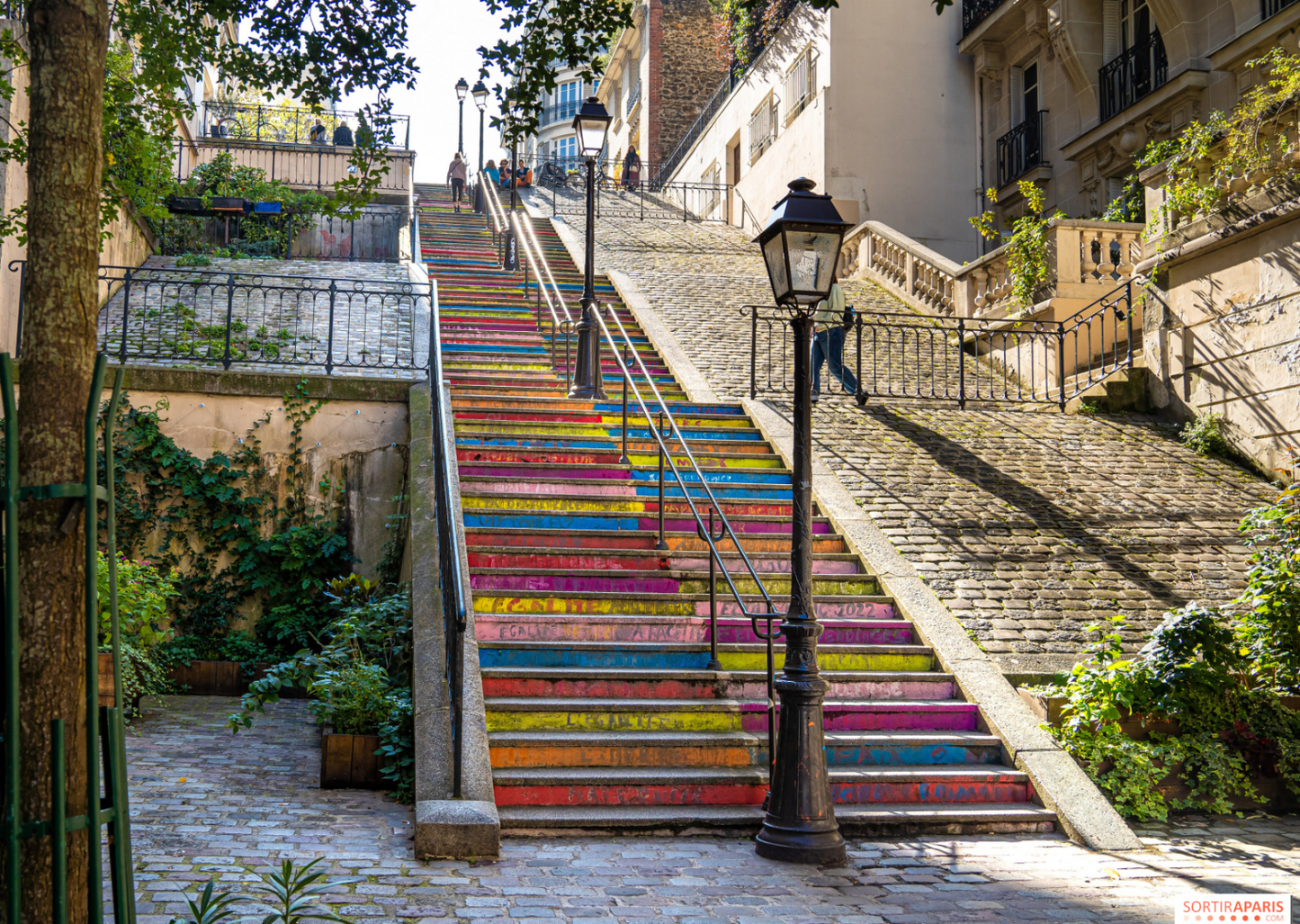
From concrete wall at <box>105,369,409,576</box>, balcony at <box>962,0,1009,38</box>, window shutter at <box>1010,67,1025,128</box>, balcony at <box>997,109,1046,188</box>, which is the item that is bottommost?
concrete wall at <box>105,369,409,576</box>

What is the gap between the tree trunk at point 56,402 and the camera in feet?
9.55

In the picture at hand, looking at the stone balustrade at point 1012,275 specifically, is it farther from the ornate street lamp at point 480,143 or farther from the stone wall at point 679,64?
the stone wall at point 679,64

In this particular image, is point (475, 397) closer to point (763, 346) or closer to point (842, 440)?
point (842, 440)

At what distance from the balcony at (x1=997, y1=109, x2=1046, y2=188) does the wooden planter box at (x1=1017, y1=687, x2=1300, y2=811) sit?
17049mm

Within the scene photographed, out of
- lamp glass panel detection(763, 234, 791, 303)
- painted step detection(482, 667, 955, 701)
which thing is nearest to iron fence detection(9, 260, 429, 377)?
painted step detection(482, 667, 955, 701)

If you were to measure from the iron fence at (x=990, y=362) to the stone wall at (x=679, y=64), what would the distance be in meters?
25.2

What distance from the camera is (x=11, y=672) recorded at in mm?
2783

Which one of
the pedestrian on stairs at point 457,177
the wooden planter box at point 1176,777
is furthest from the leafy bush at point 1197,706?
the pedestrian on stairs at point 457,177

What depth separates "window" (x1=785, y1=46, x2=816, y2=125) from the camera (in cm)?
2556

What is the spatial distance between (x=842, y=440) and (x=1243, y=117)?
5.36 m

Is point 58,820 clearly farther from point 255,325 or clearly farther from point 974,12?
point 974,12

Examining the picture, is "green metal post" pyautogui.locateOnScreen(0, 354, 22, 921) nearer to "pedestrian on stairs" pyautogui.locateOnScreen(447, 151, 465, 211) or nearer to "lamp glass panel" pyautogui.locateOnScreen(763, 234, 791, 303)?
"lamp glass panel" pyautogui.locateOnScreen(763, 234, 791, 303)

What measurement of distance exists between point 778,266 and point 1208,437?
810 centimetres

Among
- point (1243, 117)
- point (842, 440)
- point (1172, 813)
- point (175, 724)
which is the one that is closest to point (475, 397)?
point (842, 440)
